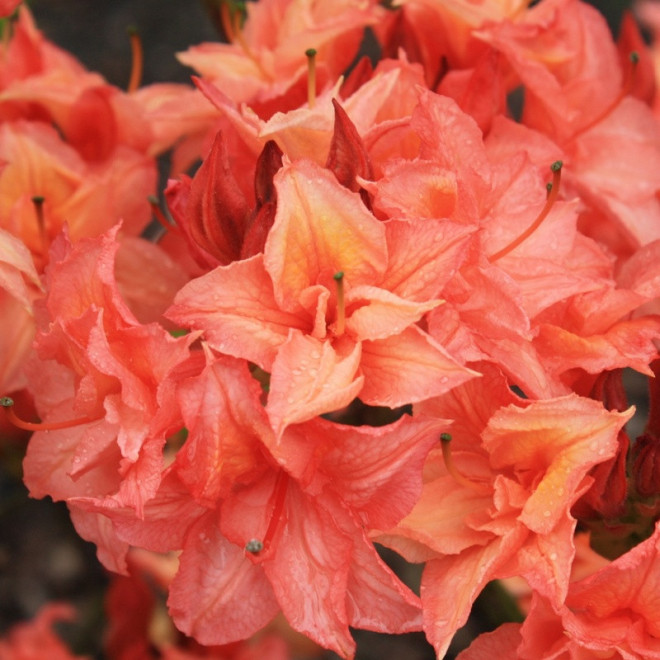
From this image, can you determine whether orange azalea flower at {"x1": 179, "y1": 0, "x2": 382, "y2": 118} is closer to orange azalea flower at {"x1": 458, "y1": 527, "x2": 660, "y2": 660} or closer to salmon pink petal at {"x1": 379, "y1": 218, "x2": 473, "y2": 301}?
salmon pink petal at {"x1": 379, "y1": 218, "x2": 473, "y2": 301}

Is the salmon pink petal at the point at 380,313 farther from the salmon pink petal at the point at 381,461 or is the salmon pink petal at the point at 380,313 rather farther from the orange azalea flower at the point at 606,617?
the orange azalea flower at the point at 606,617

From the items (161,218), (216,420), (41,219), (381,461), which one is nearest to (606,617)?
(381,461)

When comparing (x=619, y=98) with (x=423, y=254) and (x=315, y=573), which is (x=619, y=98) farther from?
(x=315, y=573)

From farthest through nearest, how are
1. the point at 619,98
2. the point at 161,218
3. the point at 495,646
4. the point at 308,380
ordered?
the point at 619,98 < the point at 161,218 < the point at 495,646 < the point at 308,380

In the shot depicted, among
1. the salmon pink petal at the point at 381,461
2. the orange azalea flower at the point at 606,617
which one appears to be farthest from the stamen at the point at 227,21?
the orange azalea flower at the point at 606,617

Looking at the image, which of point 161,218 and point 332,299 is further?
point 161,218
